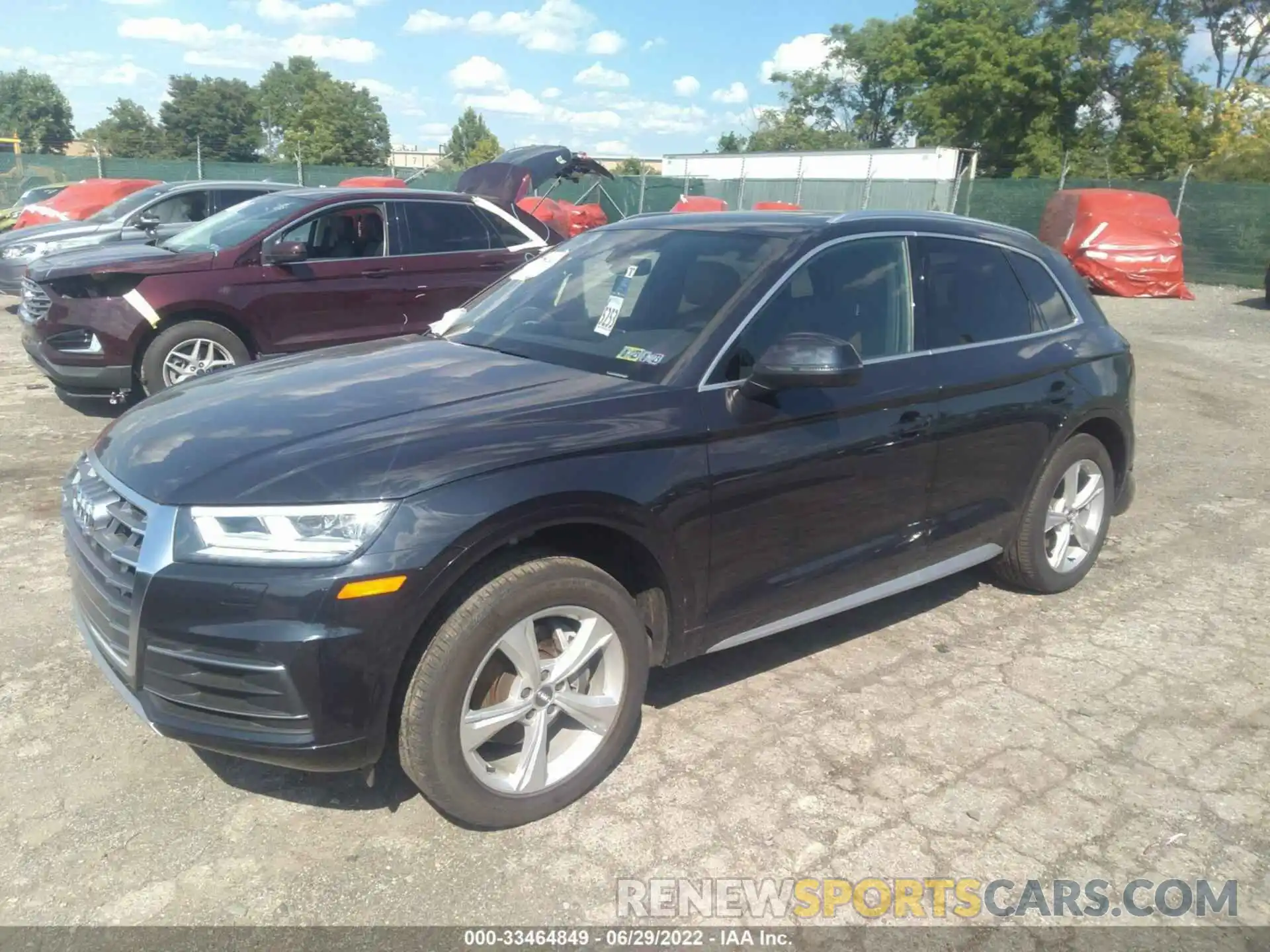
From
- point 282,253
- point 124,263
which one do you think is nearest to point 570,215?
point 282,253

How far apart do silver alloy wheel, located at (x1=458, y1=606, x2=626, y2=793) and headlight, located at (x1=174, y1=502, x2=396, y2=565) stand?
1.65 feet

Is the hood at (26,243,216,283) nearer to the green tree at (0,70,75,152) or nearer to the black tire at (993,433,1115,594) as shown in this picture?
the black tire at (993,433,1115,594)

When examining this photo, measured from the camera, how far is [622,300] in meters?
3.72

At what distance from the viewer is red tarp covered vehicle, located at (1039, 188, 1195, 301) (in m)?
18.1

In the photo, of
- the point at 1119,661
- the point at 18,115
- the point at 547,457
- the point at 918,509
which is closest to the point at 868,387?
the point at 918,509

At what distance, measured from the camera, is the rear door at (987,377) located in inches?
157

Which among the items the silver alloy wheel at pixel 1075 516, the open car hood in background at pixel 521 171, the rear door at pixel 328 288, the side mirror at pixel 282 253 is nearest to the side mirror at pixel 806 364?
the silver alloy wheel at pixel 1075 516

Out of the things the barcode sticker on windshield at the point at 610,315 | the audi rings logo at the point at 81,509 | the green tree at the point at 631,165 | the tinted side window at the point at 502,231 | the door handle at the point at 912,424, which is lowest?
the audi rings logo at the point at 81,509

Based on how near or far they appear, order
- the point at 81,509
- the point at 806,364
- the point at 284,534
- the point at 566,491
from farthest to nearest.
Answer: the point at 806,364 → the point at 81,509 → the point at 566,491 → the point at 284,534

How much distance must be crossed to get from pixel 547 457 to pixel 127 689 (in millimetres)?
1332

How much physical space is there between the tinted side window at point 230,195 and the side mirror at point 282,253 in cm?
475

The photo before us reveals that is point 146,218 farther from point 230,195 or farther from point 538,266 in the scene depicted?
point 538,266

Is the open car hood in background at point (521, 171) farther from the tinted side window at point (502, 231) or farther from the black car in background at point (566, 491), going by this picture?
the black car in background at point (566, 491)

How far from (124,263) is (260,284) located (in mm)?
933
